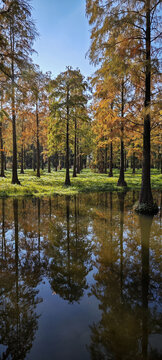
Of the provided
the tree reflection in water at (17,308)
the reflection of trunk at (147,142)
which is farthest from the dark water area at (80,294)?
the reflection of trunk at (147,142)

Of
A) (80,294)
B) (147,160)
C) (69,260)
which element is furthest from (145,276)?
(147,160)

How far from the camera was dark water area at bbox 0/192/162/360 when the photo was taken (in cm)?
246

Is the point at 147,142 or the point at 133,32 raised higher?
the point at 133,32

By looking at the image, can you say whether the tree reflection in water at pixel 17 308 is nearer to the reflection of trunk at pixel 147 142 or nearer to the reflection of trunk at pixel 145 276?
the reflection of trunk at pixel 145 276

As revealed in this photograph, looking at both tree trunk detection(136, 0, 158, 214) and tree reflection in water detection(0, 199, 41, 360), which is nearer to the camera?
tree reflection in water detection(0, 199, 41, 360)

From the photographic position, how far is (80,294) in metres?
3.45

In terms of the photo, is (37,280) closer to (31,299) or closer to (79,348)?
(31,299)

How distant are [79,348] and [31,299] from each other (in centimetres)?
115

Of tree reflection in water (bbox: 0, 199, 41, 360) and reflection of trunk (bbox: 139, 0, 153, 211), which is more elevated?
reflection of trunk (bbox: 139, 0, 153, 211)

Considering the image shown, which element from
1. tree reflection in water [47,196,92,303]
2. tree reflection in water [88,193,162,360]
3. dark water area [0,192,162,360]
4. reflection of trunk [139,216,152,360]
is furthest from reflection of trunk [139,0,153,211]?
tree reflection in water [88,193,162,360]

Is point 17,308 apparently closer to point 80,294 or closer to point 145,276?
point 80,294

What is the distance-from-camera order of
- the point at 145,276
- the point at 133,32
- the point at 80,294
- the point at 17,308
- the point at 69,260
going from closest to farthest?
the point at 17,308, the point at 80,294, the point at 145,276, the point at 69,260, the point at 133,32

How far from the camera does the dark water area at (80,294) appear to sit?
246 centimetres

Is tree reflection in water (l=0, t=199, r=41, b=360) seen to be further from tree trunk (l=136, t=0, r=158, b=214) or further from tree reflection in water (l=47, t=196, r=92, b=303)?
tree trunk (l=136, t=0, r=158, b=214)
